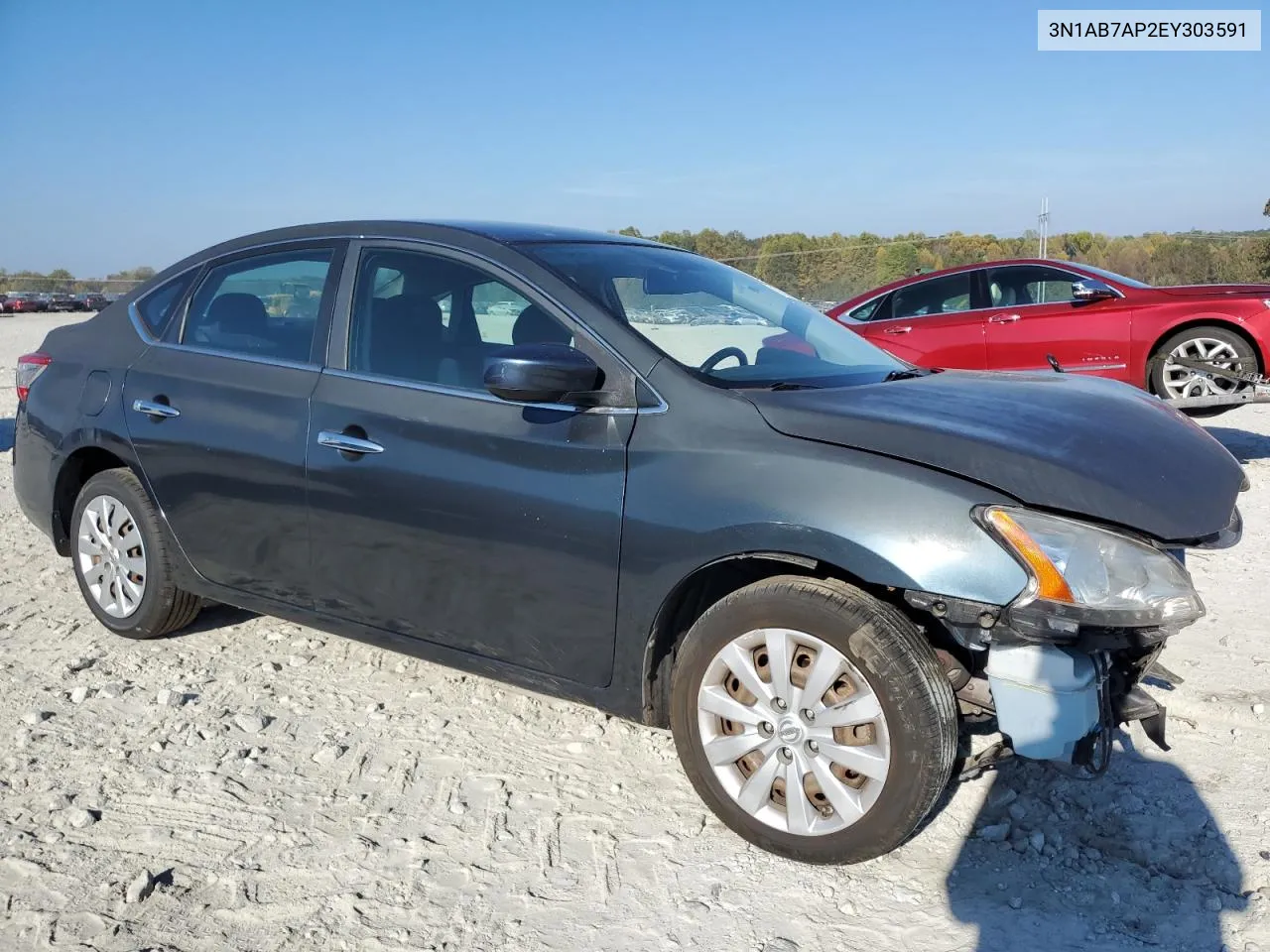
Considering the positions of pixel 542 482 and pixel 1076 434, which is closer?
pixel 1076 434

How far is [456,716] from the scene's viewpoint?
12.8ft

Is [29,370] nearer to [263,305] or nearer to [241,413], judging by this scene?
[263,305]

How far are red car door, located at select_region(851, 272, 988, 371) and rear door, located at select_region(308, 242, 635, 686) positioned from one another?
6598 mm

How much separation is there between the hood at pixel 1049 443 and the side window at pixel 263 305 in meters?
1.76

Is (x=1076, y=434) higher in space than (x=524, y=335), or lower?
lower

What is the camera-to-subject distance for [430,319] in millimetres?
3695

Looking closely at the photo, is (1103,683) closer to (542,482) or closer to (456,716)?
(542,482)

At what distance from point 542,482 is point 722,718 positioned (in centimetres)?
84

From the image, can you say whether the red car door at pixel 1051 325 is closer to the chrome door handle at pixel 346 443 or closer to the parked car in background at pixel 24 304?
the chrome door handle at pixel 346 443

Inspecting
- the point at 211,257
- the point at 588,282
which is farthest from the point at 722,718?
the point at 211,257

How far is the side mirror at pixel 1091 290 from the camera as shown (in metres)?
9.17

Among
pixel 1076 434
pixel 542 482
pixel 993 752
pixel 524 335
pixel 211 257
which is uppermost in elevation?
pixel 211 257

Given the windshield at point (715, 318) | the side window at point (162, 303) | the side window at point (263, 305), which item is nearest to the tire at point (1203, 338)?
the windshield at point (715, 318)

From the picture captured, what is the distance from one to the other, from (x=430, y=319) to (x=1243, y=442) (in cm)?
835
